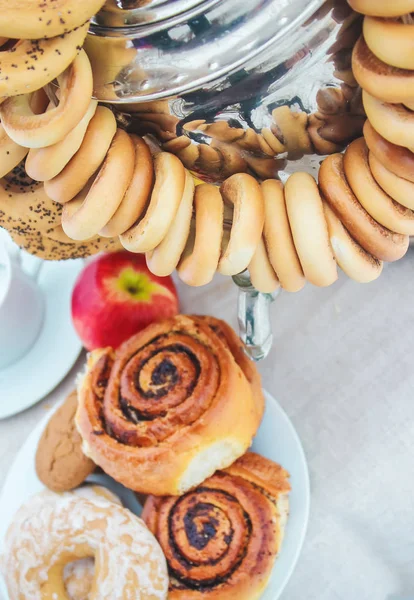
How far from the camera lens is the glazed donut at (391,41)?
0.66ft

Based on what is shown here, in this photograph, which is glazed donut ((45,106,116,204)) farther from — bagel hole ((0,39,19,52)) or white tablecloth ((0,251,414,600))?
white tablecloth ((0,251,414,600))

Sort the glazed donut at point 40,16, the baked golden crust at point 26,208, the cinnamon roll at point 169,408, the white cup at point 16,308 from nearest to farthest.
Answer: the glazed donut at point 40,16 < the baked golden crust at point 26,208 < the cinnamon roll at point 169,408 < the white cup at point 16,308

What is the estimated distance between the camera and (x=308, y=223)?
257 mm

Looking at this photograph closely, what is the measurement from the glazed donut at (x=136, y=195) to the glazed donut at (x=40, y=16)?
70 mm

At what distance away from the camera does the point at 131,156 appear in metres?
0.25

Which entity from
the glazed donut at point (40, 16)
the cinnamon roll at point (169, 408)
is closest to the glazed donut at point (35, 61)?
the glazed donut at point (40, 16)

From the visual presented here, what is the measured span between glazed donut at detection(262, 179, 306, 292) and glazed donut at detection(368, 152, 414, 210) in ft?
0.14

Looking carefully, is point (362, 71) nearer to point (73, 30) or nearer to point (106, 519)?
point (73, 30)

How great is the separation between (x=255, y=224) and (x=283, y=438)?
31 centimetres

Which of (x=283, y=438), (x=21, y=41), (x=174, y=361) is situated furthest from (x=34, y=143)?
(x=283, y=438)

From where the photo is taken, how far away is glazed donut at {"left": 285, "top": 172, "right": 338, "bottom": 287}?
10.1 inches

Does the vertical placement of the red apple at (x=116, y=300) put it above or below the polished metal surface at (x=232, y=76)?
below

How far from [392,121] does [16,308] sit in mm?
419

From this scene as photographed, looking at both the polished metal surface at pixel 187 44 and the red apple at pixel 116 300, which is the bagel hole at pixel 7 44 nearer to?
the polished metal surface at pixel 187 44
